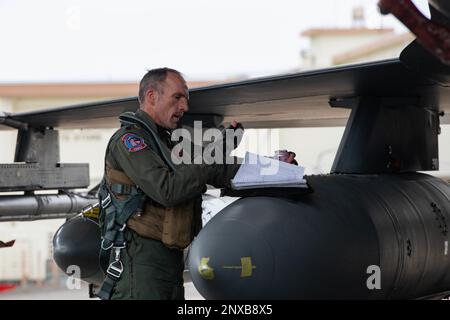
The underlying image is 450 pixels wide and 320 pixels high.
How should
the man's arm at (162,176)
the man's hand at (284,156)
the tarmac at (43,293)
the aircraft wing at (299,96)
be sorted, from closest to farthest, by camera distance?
the man's arm at (162,176) → the man's hand at (284,156) → the aircraft wing at (299,96) → the tarmac at (43,293)

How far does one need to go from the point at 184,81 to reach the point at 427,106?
297cm

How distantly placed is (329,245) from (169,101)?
1.07 m

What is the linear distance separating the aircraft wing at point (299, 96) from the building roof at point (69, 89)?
17.9 m

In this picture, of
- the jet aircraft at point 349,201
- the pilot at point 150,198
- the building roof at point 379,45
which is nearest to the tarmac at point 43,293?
the jet aircraft at point 349,201

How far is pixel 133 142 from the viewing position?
157 inches

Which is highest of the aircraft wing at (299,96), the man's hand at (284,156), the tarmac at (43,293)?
the aircraft wing at (299,96)

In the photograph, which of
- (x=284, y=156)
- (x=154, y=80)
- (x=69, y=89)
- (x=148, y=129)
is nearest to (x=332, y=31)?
(x=69, y=89)

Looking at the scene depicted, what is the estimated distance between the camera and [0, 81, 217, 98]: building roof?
27.0 metres

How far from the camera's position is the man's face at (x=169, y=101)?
4.15m

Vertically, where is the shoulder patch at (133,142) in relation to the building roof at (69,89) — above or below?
below

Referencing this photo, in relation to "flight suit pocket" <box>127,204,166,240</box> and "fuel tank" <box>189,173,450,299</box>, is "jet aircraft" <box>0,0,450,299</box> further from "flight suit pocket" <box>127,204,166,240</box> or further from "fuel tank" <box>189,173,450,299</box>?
"flight suit pocket" <box>127,204,166,240</box>

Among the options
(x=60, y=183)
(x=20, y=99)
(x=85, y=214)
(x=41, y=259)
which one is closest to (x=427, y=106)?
(x=85, y=214)

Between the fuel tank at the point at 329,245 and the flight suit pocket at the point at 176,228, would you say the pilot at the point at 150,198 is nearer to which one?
the flight suit pocket at the point at 176,228

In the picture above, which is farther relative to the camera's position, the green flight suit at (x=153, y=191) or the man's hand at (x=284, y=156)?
the man's hand at (x=284, y=156)
